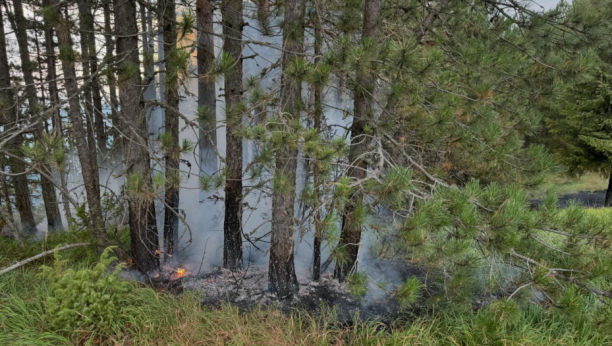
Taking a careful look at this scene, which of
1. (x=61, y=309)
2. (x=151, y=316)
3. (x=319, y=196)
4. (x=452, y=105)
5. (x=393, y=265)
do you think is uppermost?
(x=452, y=105)

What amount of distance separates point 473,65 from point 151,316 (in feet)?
10.9

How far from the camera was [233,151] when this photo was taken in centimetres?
423

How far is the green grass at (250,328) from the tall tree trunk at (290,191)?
0.50 meters

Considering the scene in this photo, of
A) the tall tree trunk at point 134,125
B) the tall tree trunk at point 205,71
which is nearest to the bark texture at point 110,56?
the tall tree trunk at point 134,125

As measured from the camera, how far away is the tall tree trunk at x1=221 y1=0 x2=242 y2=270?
3.97 m

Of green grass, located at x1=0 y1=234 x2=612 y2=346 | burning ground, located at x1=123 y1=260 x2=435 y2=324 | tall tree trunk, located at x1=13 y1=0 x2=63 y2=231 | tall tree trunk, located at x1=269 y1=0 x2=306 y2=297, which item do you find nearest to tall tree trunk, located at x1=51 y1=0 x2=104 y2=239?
burning ground, located at x1=123 y1=260 x2=435 y2=324

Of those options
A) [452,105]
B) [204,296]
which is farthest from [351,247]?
[452,105]

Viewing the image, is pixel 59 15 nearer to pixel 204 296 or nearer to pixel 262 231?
pixel 204 296

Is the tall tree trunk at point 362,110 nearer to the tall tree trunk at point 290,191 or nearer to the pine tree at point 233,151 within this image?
the tall tree trunk at point 290,191

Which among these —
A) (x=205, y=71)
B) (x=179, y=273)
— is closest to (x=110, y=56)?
(x=205, y=71)

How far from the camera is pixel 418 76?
8.34ft

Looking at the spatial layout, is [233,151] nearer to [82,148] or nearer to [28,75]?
[82,148]

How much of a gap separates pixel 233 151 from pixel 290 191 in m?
1.29

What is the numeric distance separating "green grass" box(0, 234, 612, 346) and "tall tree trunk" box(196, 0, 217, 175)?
154 cm
